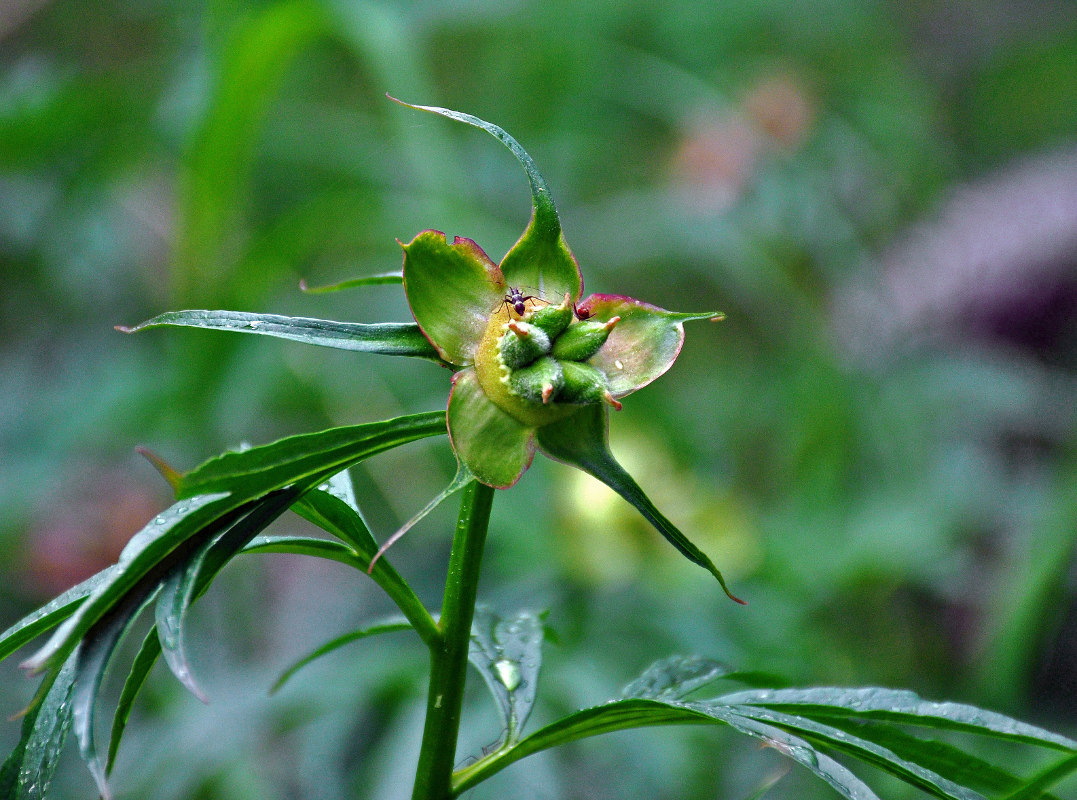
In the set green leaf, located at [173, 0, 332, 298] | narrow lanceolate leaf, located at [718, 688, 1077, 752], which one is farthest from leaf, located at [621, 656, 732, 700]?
green leaf, located at [173, 0, 332, 298]

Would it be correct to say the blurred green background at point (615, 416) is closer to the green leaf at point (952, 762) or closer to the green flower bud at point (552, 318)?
the green leaf at point (952, 762)

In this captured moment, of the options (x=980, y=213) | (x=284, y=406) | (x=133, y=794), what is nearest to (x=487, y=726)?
(x=133, y=794)

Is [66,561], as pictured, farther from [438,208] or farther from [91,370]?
[438,208]

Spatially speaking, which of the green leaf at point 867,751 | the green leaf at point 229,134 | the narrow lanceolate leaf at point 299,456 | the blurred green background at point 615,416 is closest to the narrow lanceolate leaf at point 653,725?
the green leaf at point 867,751

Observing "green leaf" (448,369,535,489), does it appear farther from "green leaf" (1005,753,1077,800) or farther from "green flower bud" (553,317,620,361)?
"green leaf" (1005,753,1077,800)

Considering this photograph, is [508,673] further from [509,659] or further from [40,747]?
[40,747]

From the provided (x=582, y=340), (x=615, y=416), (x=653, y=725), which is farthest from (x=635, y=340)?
(x=615, y=416)
